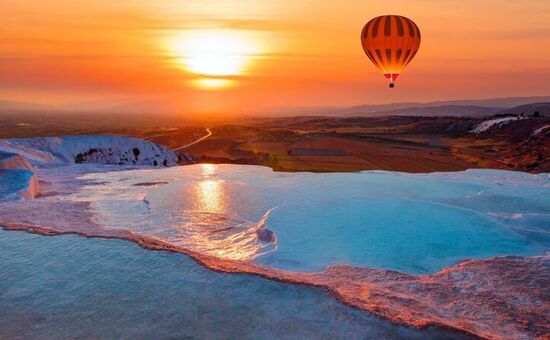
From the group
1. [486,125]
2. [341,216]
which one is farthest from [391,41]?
[486,125]

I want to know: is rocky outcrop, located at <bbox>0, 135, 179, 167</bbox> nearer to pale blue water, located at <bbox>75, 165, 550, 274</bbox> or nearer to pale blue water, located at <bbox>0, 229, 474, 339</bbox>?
pale blue water, located at <bbox>75, 165, 550, 274</bbox>

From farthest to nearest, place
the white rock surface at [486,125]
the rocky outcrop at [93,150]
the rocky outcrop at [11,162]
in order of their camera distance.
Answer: the white rock surface at [486,125]
the rocky outcrop at [93,150]
the rocky outcrop at [11,162]

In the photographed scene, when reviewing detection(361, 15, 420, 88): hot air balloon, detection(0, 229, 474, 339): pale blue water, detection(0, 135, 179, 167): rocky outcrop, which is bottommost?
detection(0, 229, 474, 339): pale blue water

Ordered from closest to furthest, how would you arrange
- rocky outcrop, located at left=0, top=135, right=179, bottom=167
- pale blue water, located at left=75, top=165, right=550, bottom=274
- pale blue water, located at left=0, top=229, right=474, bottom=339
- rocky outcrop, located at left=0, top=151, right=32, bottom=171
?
pale blue water, located at left=0, top=229, right=474, bottom=339 < pale blue water, located at left=75, top=165, right=550, bottom=274 < rocky outcrop, located at left=0, top=151, right=32, bottom=171 < rocky outcrop, located at left=0, top=135, right=179, bottom=167

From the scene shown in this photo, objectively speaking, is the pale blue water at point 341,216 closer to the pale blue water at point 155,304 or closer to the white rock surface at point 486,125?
the pale blue water at point 155,304

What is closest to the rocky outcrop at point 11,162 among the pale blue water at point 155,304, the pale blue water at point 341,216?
the pale blue water at point 341,216

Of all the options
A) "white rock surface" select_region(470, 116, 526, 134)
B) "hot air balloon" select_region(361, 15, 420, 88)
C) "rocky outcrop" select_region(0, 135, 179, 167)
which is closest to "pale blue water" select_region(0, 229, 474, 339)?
"rocky outcrop" select_region(0, 135, 179, 167)
